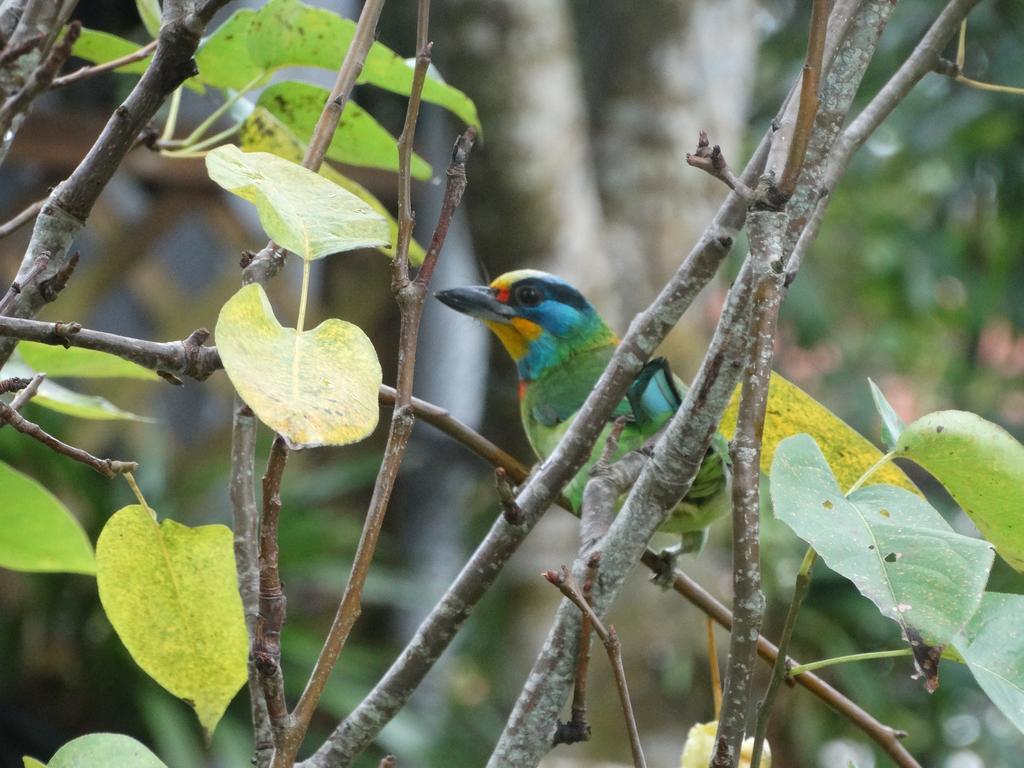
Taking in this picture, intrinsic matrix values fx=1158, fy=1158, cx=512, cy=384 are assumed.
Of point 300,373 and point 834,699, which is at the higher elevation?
point 300,373

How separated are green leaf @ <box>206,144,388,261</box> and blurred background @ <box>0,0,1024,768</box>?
2.44 m

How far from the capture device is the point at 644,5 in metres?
3.54

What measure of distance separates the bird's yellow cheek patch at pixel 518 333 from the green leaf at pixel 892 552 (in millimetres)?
1348

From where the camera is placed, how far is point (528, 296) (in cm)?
180

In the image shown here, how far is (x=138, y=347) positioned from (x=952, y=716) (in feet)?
14.7

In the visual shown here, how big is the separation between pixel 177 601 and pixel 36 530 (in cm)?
17

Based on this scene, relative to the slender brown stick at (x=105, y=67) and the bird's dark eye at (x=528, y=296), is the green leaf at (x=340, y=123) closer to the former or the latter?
the slender brown stick at (x=105, y=67)

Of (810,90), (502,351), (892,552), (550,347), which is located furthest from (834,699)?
(502,351)

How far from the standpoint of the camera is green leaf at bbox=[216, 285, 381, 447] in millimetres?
423

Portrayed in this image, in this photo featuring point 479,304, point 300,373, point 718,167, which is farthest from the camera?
point 479,304

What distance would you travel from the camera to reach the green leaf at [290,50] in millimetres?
759

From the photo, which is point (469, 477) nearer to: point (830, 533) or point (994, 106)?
point (994, 106)

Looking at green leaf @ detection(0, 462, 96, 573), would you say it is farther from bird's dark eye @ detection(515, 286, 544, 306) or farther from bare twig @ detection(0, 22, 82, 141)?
bird's dark eye @ detection(515, 286, 544, 306)

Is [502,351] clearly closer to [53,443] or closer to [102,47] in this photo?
[102,47]
